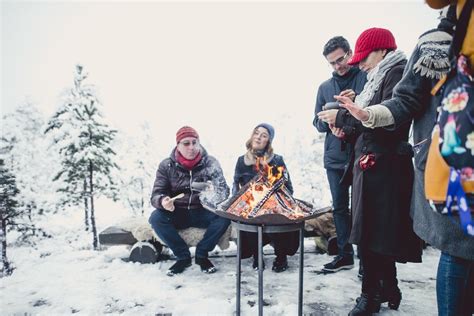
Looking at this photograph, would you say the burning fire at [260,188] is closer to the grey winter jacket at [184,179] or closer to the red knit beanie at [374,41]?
the grey winter jacket at [184,179]

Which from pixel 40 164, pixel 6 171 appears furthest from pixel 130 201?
pixel 6 171

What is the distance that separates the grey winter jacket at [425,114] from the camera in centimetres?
136

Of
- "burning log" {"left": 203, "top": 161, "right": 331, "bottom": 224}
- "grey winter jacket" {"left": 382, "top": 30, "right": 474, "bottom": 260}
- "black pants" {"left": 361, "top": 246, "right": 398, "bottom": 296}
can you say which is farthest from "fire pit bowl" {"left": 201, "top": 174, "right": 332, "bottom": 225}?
"grey winter jacket" {"left": 382, "top": 30, "right": 474, "bottom": 260}

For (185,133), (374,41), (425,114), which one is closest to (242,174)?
(185,133)

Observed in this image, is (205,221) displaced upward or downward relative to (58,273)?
Answer: upward

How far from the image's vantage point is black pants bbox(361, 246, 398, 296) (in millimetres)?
2357

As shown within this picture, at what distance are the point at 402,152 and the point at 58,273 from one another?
4405 mm

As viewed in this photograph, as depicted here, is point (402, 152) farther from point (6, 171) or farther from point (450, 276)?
point (6, 171)

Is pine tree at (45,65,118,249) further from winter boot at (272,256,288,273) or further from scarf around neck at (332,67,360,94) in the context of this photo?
scarf around neck at (332,67,360,94)

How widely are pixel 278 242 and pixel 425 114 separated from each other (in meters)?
2.55

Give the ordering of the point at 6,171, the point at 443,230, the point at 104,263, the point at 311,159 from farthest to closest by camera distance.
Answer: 1. the point at 311,159
2. the point at 6,171
3. the point at 104,263
4. the point at 443,230

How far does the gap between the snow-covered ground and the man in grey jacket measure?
1.03 feet

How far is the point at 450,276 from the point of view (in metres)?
1.43

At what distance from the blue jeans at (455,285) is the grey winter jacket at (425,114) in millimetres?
102
